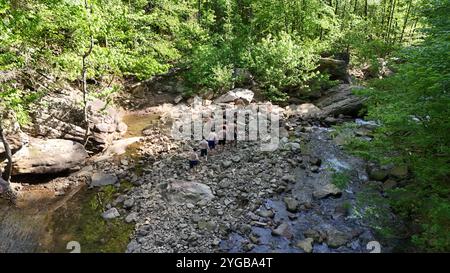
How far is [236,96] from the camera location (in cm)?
2006

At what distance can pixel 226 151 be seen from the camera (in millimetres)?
15312

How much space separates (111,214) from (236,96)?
10964 millimetres

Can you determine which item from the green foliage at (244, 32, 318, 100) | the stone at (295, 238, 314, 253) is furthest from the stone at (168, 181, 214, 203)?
the green foliage at (244, 32, 318, 100)

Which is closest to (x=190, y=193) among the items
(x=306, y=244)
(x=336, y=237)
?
(x=306, y=244)

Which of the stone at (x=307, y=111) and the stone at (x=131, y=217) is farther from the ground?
the stone at (x=131, y=217)

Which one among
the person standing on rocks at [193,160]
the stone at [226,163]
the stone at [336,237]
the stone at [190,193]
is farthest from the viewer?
the stone at [226,163]

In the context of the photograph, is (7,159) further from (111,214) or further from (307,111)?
(307,111)

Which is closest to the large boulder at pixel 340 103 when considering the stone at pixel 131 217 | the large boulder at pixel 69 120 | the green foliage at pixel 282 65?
the green foliage at pixel 282 65

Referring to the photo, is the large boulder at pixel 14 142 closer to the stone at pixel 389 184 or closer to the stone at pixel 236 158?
the stone at pixel 236 158

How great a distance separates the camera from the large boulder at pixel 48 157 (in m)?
13.1

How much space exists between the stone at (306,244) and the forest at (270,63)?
6.77ft

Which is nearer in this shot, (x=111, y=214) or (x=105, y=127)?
(x=111, y=214)

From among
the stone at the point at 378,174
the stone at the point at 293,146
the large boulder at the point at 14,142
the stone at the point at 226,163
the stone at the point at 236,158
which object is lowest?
the stone at the point at 293,146

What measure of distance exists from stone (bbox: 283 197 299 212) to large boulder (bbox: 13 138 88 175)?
8998 millimetres
